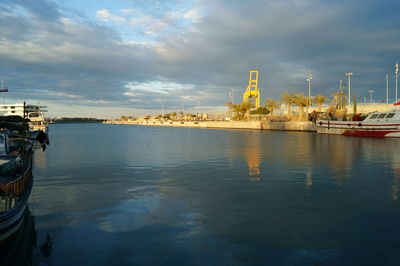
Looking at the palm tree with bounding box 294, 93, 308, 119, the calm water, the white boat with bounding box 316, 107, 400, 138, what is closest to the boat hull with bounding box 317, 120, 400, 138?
the white boat with bounding box 316, 107, 400, 138

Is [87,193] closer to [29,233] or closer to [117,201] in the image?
[117,201]

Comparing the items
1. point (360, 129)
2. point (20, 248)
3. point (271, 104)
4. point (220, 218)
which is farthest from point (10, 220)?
point (271, 104)

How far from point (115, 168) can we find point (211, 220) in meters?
14.9

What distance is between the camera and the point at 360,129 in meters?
59.1

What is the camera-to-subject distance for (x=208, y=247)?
9016 mm

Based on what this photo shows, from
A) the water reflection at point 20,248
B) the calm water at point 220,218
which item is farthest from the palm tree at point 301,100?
the water reflection at point 20,248

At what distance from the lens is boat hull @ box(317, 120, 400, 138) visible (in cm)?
5352

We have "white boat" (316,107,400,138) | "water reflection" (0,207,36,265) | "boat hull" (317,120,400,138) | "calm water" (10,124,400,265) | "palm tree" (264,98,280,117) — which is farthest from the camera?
"palm tree" (264,98,280,117)

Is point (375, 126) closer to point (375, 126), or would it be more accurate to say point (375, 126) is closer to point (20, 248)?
point (375, 126)

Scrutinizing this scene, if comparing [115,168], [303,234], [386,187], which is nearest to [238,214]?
[303,234]

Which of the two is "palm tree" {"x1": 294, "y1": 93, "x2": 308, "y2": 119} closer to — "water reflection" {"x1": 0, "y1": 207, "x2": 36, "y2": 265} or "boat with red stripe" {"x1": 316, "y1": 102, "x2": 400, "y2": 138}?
"boat with red stripe" {"x1": 316, "y1": 102, "x2": 400, "y2": 138}

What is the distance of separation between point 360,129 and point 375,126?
11.8 feet

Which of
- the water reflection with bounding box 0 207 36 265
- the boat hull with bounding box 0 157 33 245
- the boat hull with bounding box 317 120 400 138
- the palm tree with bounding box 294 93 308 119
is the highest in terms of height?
the palm tree with bounding box 294 93 308 119

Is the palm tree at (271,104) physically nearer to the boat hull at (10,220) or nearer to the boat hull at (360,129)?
the boat hull at (360,129)
